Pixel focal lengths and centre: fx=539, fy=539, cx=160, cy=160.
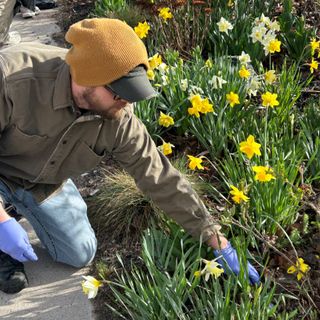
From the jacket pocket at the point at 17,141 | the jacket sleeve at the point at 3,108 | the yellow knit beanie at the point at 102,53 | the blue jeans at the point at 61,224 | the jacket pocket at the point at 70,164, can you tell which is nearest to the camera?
the yellow knit beanie at the point at 102,53

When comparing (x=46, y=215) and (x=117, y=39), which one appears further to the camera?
(x=46, y=215)

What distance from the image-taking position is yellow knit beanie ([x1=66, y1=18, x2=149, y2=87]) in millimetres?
1774

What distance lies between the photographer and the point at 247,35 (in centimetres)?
374

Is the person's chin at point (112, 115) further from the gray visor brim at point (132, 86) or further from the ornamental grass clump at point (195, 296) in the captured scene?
the ornamental grass clump at point (195, 296)

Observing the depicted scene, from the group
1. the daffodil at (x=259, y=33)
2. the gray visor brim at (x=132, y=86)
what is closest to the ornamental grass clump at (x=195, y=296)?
the gray visor brim at (x=132, y=86)

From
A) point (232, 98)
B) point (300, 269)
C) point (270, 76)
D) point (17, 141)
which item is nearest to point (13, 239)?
point (17, 141)

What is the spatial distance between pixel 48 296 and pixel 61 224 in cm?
34

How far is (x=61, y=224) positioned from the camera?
2.57 m

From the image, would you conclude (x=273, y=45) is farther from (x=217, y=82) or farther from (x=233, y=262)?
(x=233, y=262)

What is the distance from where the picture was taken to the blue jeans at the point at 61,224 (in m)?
2.53

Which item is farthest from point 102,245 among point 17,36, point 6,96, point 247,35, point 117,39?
point 17,36

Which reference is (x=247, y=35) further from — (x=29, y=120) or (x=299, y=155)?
(x=29, y=120)

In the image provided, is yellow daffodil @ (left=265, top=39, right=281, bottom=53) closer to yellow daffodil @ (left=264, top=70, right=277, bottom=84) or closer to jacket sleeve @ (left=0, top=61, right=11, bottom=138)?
yellow daffodil @ (left=264, top=70, right=277, bottom=84)

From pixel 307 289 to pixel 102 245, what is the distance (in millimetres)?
1066
